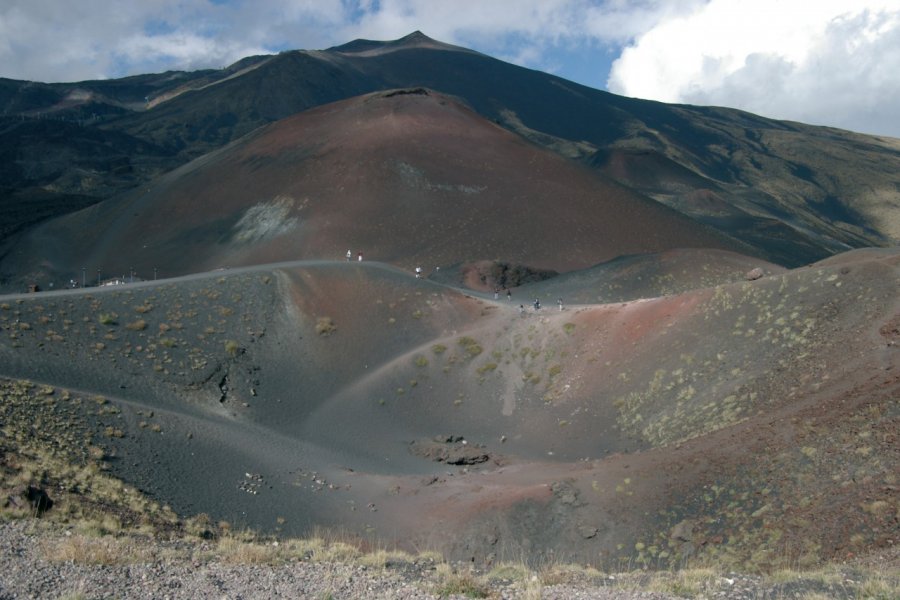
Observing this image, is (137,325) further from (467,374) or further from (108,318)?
(467,374)

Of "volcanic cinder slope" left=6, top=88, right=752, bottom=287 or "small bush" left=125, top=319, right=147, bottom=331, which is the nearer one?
"small bush" left=125, top=319, right=147, bottom=331

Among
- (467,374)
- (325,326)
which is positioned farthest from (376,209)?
(467,374)

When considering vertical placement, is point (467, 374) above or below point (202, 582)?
above

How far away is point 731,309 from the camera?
31672mm

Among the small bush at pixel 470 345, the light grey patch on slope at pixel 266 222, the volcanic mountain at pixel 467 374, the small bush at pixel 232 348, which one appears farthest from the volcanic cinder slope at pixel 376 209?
the small bush at pixel 232 348

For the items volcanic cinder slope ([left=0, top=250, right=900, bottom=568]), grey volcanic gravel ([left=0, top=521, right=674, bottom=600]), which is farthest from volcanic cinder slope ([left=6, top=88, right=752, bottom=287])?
grey volcanic gravel ([left=0, top=521, right=674, bottom=600])

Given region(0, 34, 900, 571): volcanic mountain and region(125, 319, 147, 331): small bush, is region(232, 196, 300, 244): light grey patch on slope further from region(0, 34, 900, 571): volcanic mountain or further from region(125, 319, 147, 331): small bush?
region(125, 319, 147, 331): small bush

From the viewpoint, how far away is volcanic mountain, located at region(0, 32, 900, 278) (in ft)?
372

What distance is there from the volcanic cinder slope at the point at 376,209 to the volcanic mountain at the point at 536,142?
2239 cm

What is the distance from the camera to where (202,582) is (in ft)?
38.3

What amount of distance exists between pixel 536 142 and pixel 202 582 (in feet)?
359

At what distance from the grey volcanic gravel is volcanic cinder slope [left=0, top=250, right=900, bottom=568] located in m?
8.15

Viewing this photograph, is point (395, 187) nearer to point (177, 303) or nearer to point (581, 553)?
point (177, 303)

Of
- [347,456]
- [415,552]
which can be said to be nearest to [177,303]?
[347,456]
